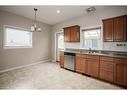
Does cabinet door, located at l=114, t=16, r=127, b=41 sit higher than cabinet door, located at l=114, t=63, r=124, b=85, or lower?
higher

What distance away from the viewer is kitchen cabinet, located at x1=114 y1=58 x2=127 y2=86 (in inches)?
105

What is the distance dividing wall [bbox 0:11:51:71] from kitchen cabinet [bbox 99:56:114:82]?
3686mm

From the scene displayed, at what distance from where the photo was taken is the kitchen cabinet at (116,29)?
3.04m

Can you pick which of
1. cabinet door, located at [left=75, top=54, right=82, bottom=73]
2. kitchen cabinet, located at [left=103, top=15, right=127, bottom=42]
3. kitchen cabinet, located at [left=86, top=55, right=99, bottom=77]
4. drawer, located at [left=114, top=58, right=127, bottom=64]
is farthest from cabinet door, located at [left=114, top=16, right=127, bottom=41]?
cabinet door, located at [left=75, top=54, right=82, bottom=73]

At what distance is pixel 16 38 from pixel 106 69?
4.22m

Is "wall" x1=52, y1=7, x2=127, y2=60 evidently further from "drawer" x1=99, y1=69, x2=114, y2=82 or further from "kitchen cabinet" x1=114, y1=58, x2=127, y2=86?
"drawer" x1=99, y1=69, x2=114, y2=82

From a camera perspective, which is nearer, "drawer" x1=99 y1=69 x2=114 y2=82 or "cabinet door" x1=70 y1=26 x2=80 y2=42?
"drawer" x1=99 y1=69 x2=114 y2=82

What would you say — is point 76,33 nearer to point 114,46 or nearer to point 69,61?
point 69,61

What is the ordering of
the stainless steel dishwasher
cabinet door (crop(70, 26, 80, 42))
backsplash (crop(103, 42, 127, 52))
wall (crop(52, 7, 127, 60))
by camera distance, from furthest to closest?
1. cabinet door (crop(70, 26, 80, 42))
2. the stainless steel dishwasher
3. wall (crop(52, 7, 127, 60))
4. backsplash (crop(103, 42, 127, 52))

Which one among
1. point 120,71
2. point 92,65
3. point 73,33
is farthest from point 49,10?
point 120,71

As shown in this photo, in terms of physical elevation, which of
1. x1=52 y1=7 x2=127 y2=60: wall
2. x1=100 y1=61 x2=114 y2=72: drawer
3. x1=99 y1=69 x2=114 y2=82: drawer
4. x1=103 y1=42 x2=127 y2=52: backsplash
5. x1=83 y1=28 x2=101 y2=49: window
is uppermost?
x1=52 y1=7 x2=127 y2=60: wall

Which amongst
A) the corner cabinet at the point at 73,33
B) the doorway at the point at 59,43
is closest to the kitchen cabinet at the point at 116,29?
the corner cabinet at the point at 73,33

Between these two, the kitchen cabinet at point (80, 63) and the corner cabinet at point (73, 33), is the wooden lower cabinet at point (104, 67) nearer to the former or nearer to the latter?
the kitchen cabinet at point (80, 63)

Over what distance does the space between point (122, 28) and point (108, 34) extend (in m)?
0.47
